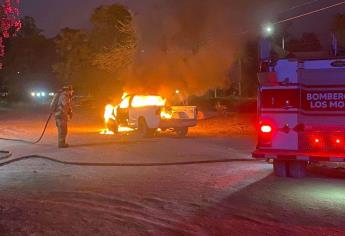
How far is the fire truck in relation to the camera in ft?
32.0

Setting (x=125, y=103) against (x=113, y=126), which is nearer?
(x=125, y=103)

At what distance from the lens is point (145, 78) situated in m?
28.6

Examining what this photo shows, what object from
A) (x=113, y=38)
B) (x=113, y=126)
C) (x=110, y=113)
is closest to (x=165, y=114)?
(x=113, y=126)

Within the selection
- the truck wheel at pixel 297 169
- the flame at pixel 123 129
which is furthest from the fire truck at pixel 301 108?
the flame at pixel 123 129

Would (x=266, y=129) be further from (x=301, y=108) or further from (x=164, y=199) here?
(x=164, y=199)

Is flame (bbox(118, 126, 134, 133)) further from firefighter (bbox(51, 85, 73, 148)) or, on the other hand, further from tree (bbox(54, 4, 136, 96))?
tree (bbox(54, 4, 136, 96))

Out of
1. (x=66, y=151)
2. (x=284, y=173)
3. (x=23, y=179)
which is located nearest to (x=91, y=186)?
(x=23, y=179)

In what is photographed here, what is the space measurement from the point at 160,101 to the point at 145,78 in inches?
314

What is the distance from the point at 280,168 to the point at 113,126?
1219 centimetres

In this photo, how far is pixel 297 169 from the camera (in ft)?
34.8

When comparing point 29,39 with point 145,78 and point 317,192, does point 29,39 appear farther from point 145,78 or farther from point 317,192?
point 317,192

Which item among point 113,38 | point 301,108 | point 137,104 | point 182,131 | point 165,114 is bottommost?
point 182,131

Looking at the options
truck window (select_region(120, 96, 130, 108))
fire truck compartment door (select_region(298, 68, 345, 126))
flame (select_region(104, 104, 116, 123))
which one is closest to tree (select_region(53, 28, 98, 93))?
flame (select_region(104, 104, 116, 123))

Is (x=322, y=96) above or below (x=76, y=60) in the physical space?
below
